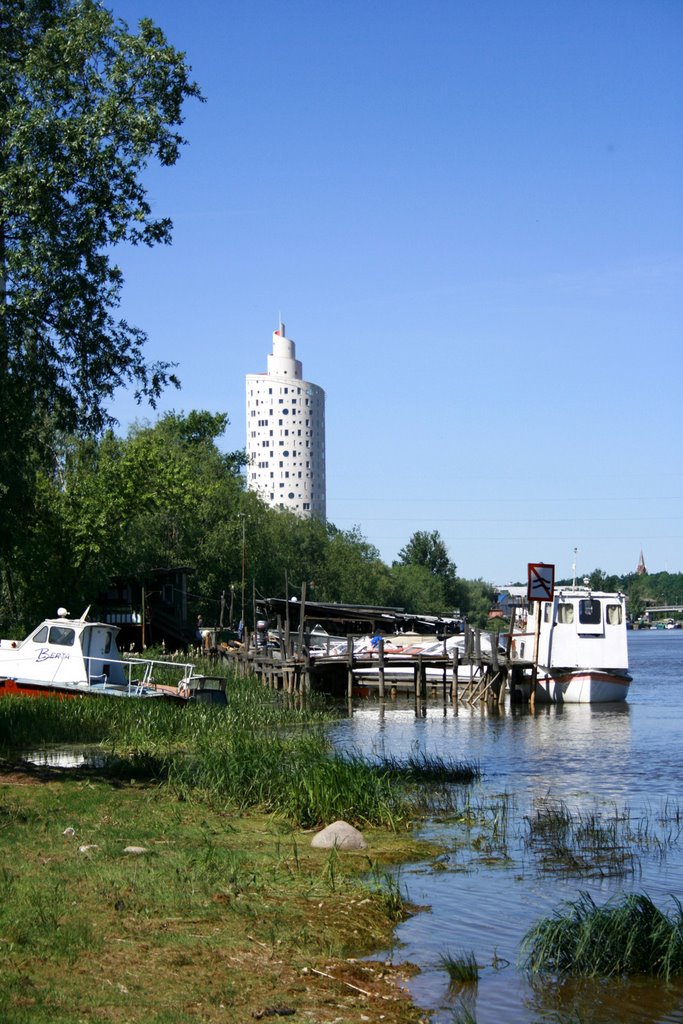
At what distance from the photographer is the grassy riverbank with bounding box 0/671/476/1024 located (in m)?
8.45

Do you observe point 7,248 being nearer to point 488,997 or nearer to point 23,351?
point 23,351

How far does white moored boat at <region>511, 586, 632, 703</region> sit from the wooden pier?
4.01 ft

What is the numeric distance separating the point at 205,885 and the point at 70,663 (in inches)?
787

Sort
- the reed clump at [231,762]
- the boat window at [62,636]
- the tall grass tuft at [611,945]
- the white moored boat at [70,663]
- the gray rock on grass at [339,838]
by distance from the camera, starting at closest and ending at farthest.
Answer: the tall grass tuft at [611,945], the gray rock on grass at [339,838], the reed clump at [231,762], the white moored boat at [70,663], the boat window at [62,636]

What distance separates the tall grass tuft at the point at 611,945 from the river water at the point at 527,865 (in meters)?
0.16

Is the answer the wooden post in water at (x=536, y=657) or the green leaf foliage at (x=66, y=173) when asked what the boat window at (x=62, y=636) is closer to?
the green leaf foliage at (x=66, y=173)

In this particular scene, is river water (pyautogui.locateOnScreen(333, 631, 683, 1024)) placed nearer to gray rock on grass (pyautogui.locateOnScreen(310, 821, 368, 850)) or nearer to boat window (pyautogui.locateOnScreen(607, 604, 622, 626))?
gray rock on grass (pyautogui.locateOnScreen(310, 821, 368, 850))

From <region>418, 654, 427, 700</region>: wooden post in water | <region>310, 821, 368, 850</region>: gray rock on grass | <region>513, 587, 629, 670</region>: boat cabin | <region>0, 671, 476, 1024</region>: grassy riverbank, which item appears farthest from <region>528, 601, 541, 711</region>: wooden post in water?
<region>310, 821, 368, 850</region>: gray rock on grass

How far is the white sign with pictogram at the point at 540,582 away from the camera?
42.5 metres

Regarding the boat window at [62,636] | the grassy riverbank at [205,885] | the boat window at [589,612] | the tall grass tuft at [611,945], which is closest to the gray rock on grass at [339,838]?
the grassy riverbank at [205,885]

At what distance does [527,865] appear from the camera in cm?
1429

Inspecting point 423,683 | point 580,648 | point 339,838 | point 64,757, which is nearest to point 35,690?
point 64,757

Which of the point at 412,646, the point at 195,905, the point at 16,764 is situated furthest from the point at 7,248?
the point at 412,646

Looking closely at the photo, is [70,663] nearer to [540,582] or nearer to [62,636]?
[62,636]
